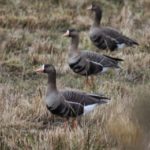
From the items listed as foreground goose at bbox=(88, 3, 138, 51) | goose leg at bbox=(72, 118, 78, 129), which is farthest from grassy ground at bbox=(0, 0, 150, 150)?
foreground goose at bbox=(88, 3, 138, 51)

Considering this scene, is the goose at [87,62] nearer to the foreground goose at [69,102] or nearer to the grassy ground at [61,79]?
the grassy ground at [61,79]

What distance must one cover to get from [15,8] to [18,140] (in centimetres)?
839

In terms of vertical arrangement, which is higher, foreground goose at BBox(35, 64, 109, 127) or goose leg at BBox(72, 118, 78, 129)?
foreground goose at BBox(35, 64, 109, 127)

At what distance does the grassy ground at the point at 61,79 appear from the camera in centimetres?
587

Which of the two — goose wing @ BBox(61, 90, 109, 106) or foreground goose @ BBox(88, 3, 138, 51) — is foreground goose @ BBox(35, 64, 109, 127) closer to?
goose wing @ BBox(61, 90, 109, 106)

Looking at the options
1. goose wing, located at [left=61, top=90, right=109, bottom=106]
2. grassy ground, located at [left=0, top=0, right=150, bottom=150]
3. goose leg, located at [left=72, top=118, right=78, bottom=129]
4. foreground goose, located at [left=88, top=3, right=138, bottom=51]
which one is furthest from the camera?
foreground goose, located at [left=88, top=3, right=138, bottom=51]

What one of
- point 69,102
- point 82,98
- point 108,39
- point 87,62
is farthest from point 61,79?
point 69,102

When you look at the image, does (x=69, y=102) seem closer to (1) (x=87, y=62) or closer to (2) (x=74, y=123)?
(2) (x=74, y=123)

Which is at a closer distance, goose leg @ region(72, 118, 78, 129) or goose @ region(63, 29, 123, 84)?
goose leg @ region(72, 118, 78, 129)

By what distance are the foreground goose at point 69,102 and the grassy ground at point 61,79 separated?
134 millimetres

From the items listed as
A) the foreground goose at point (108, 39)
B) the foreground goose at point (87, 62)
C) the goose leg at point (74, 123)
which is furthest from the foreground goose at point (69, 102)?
the foreground goose at point (108, 39)

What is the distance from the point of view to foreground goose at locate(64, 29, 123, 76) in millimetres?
9125

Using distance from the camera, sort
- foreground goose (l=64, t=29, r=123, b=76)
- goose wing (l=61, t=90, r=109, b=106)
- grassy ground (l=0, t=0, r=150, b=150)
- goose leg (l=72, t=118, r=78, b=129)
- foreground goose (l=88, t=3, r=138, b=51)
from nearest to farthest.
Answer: grassy ground (l=0, t=0, r=150, b=150)
goose leg (l=72, t=118, r=78, b=129)
goose wing (l=61, t=90, r=109, b=106)
foreground goose (l=64, t=29, r=123, b=76)
foreground goose (l=88, t=3, r=138, b=51)

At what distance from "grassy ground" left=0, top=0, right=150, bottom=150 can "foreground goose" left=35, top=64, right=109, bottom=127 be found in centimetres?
13
